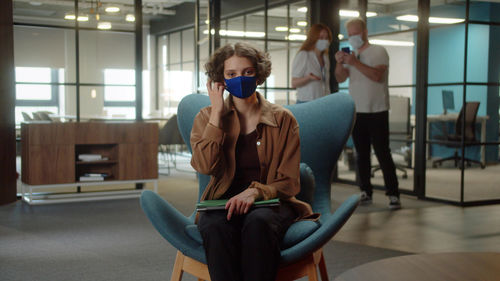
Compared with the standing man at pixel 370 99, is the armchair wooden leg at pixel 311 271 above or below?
below

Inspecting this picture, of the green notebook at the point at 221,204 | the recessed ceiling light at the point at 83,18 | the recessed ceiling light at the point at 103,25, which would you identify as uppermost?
the recessed ceiling light at the point at 83,18

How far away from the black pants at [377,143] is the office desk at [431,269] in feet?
10.4

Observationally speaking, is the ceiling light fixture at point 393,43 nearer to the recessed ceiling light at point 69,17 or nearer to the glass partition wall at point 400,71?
the glass partition wall at point 400,71

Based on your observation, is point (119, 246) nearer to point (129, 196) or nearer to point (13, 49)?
point (129, 196)

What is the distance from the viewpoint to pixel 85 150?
557cm

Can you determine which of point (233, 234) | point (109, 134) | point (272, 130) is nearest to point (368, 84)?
point (109, 134)

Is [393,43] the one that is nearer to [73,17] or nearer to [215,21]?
[215,21]

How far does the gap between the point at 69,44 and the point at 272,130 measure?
13.0ft

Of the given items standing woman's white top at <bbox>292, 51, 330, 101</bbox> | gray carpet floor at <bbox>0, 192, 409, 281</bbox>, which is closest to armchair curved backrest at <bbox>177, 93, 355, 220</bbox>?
gray carpet floor at <bbox>0, 192, 409, 281</bbox>

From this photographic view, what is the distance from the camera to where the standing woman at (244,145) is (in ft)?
6.72

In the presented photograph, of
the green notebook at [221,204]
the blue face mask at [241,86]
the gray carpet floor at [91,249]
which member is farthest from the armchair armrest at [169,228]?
the gray carpet floor at [91,249]

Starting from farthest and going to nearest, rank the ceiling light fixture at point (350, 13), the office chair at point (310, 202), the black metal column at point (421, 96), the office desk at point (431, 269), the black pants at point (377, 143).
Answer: the ceiling light fixture at point (350, 13) < the black metal column at point (421, 96) < the black pants at point (377, 143) < the office chair at point (310, 202) < the office desk at point (431, 269)

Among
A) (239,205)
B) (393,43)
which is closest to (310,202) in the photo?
(239,205)

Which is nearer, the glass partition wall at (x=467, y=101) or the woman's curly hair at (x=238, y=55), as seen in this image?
the woman's curly hair at (x=238, y=55)
